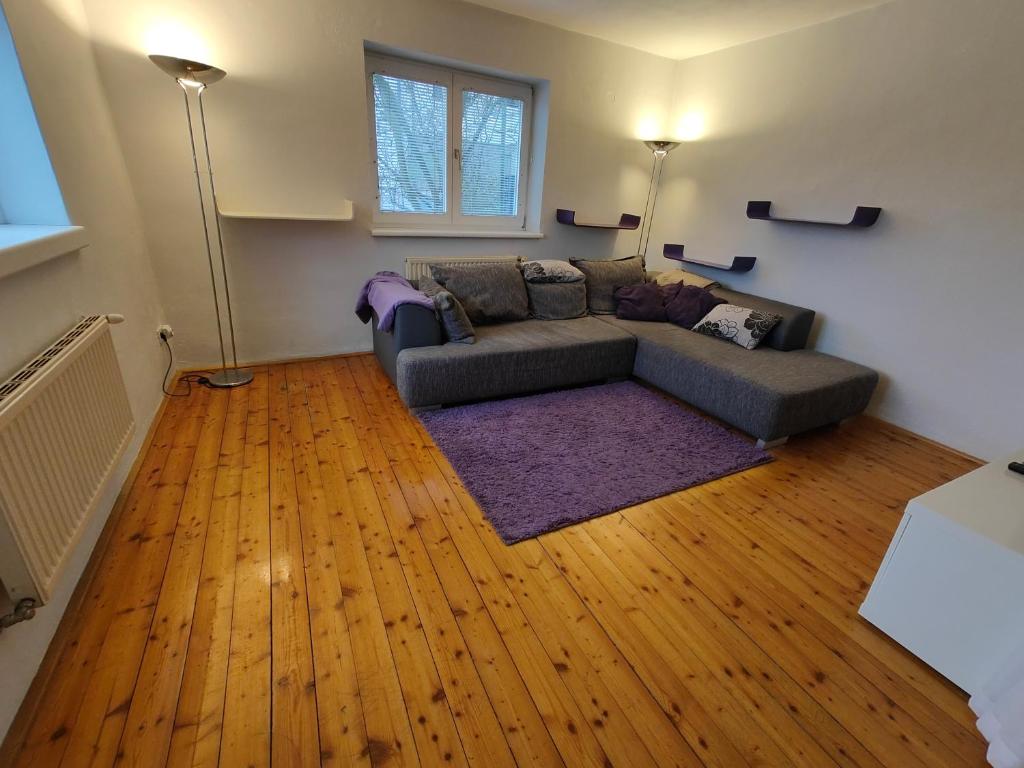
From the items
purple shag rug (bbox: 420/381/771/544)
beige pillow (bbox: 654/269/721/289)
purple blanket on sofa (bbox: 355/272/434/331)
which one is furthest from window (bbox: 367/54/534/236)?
purple shag rug (bbox: 420/381/771/544)

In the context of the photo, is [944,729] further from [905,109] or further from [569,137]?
[569,137]

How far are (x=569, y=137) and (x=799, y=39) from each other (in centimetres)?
160

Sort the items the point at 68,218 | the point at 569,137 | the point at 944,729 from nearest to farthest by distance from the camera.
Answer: the point at 944,729 < the point at 68,218 < the point at 569,137

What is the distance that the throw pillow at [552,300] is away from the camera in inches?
134

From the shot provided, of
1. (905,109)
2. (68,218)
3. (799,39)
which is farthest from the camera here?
(799,39)

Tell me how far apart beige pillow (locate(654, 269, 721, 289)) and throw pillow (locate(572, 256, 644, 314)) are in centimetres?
20

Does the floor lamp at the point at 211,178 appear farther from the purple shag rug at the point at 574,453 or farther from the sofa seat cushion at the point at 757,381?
the sofa seat cushion at the point at 757,381

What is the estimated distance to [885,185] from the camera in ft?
8.82

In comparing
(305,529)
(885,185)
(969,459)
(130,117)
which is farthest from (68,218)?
(969,459)

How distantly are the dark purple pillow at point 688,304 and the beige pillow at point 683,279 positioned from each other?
0.50 feet

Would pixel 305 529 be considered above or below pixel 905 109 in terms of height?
below

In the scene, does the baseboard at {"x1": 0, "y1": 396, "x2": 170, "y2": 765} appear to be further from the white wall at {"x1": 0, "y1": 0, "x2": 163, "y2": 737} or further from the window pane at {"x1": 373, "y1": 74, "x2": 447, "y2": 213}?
the window pane at {"x1": 373, "y1": 74, "x2": 447, "y2": 213}

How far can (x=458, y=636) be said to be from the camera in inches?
53.0

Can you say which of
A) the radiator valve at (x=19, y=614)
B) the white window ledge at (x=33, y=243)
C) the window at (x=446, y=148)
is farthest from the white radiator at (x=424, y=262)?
the radiator valve at (x=19, y=614)
